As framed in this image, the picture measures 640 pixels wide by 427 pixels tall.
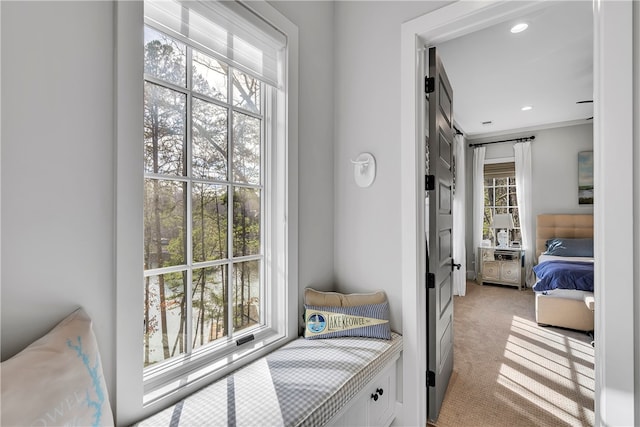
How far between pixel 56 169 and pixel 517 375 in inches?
126

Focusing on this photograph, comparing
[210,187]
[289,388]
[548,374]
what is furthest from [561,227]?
[210,187]

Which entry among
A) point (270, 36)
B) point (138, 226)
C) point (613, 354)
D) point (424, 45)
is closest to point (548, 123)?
point (424, 45)

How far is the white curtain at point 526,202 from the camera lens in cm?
526

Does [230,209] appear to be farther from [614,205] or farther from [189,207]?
[614,205]

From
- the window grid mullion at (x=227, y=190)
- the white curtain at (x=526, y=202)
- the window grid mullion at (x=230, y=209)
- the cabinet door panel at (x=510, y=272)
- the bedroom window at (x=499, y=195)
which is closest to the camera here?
the window grid mullion at (x=227, y=190)

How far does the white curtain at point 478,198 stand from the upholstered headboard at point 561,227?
2.90 feet

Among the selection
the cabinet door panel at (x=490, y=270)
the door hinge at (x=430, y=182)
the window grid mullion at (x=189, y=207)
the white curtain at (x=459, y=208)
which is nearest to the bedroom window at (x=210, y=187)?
the window grid mullion at (x=189, y=207)

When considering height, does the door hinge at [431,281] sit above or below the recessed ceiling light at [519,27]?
below

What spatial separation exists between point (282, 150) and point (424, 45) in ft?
3.48

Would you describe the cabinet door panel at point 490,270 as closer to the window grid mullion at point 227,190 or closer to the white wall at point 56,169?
the window grid mullion at point 227,190

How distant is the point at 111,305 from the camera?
1.01 meters

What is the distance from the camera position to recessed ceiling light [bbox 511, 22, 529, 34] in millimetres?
2357

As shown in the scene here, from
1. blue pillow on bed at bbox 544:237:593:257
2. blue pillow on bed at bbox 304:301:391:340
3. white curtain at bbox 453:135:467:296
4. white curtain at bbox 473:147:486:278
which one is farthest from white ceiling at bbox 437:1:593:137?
blue pillow on bed at bbox 544:237:593:257

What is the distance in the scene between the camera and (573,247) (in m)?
4.47
